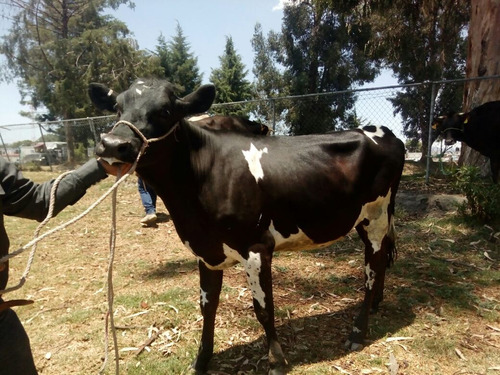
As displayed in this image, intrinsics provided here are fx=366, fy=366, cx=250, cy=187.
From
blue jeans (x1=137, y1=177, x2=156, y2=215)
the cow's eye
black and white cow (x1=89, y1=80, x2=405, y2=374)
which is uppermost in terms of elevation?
the cow's eye

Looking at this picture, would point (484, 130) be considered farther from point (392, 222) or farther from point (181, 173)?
point (181, 173)

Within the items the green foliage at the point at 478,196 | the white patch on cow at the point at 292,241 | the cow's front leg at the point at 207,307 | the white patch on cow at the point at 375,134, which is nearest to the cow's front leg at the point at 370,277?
the white patch on cow at the point at 292,241

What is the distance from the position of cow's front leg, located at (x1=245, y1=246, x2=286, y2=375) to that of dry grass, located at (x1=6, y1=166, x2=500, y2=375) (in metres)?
0.20

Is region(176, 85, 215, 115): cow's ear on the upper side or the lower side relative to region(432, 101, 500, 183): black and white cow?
upper

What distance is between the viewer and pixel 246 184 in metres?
2.72

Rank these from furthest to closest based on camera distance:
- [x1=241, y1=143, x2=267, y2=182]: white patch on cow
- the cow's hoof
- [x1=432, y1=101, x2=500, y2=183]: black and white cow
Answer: [x1=432, y1=101, x2=500, y2=183]: black and white cow, the cow's hoof, [x1=241, y1=143, x2=267, y2=182]: white patch on cow

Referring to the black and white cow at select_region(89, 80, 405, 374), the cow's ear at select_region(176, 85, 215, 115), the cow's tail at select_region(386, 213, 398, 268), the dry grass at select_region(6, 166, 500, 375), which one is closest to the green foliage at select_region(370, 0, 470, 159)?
the dry grass at select_region(6, 166, 500, 375)

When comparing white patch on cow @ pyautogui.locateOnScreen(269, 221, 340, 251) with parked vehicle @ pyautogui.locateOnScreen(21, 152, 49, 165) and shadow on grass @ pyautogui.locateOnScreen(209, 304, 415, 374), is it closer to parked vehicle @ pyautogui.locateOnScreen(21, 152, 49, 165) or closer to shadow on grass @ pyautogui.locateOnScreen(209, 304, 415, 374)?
shadow on grass @ pyautogui.locateOnScreen(209, 304, 415, 374)

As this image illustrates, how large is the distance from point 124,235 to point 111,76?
59.0ft

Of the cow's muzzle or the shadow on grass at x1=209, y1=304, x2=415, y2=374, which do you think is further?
the shadow on grass at x1=209, y1=304, x2=415, y2=374

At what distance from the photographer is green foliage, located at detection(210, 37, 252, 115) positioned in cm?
2814

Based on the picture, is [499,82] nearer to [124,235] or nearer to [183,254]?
[183,254]

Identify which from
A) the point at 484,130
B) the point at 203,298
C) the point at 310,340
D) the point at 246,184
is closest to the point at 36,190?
the point at 246,184

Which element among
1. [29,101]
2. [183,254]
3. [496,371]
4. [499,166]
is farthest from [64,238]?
[29,101]
